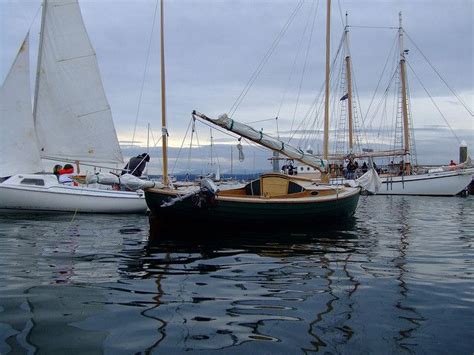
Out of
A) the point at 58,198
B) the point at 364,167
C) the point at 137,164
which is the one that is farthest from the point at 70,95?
the point at 364,167

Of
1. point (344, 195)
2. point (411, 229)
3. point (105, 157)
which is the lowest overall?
point (411, 229)

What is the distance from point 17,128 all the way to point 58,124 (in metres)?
2.46

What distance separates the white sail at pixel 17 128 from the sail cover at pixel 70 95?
151 cm

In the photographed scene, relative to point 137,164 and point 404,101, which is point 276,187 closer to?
point 137,164

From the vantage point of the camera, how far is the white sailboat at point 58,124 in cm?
2105

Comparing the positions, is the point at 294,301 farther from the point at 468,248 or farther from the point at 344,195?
the point at 344,195

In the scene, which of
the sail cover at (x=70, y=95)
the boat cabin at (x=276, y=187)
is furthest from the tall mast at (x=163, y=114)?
the sail cover at (x=70, y=95)

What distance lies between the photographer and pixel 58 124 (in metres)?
23.5

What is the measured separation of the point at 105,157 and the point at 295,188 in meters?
11.9

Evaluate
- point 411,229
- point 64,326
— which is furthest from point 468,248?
point 64,326

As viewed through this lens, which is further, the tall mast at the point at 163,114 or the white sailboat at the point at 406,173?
the white sailboat at the point at 406,173

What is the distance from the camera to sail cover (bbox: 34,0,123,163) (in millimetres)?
23406

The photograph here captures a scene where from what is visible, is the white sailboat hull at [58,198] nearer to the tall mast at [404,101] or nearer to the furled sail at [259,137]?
the furled sail at [259,137]

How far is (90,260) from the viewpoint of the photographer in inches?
408
